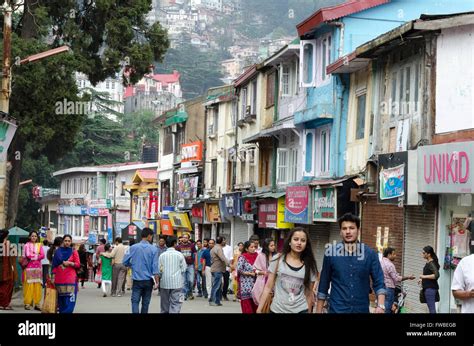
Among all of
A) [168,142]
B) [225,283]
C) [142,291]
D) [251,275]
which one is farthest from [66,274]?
[168,142]

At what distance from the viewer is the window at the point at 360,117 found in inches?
1233

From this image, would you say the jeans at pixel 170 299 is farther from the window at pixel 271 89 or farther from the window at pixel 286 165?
the window at pixel 271 89

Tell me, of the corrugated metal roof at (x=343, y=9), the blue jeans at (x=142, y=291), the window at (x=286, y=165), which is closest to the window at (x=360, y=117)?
the corrugated metal roof at (x=343, y=9)

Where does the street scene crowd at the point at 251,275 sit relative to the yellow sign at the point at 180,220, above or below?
below

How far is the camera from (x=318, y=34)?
3612cm

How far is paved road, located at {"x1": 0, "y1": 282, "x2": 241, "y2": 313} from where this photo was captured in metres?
26.2

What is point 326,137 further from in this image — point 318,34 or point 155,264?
point 155,264

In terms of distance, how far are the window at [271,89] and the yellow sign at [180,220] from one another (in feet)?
56.2

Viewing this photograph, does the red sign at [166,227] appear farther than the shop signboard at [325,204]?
Yes

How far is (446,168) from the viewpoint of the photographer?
2295cm

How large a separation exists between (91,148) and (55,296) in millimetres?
62038

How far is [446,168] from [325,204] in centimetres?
1044
